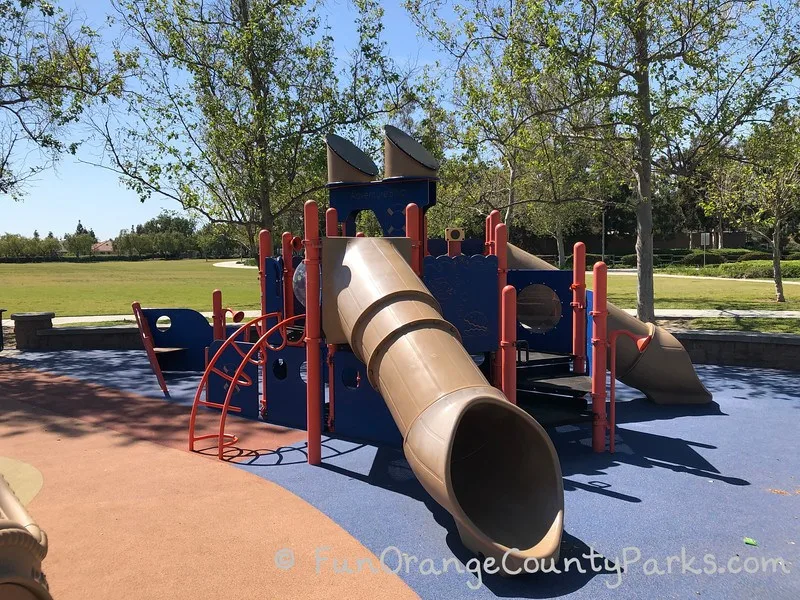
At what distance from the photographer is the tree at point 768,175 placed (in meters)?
13.3

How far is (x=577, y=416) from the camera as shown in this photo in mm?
6785

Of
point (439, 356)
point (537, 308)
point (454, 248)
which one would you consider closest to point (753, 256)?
point (537, 308)

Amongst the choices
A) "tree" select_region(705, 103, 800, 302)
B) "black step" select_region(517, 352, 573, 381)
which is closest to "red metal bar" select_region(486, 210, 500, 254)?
"black step" select_region(517, 352, 573, 381)

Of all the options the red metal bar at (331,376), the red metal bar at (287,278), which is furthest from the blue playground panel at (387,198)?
the red metal bar at (331,376)

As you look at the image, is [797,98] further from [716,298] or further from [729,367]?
[716,298]

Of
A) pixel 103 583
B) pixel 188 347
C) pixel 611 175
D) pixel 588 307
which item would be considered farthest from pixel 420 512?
pixel 611 175

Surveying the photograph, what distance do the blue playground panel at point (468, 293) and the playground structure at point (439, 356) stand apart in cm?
2

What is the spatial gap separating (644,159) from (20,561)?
1415 cm

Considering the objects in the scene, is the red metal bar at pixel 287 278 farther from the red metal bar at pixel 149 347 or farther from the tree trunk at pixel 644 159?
the tree trunk at pixel 644 159

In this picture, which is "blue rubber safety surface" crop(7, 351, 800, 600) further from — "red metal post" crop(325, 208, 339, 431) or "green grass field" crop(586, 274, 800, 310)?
"green grass field" crop(586, 274, 800, 310)

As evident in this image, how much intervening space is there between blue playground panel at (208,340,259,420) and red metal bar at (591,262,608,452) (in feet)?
13.9

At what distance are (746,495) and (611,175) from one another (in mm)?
11167

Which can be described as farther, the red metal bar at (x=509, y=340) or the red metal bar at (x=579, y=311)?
the red metal bar at (x=579, y=311)

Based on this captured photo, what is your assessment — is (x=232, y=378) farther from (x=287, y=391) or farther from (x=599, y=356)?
(x=599, y=356)
